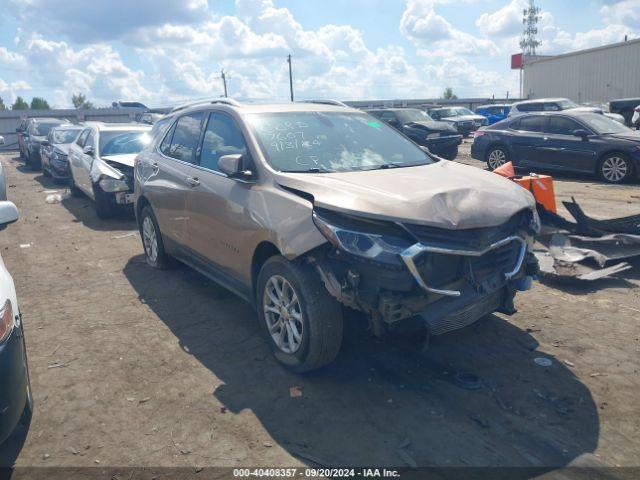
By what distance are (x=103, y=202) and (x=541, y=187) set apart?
23.8 ft

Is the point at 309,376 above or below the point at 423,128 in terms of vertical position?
below

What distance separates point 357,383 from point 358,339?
75 cm

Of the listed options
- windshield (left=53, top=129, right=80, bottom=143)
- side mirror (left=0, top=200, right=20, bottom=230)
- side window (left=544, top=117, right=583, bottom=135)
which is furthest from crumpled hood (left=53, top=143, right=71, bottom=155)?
side window (left=544, top=117, right=583, bottom=135)

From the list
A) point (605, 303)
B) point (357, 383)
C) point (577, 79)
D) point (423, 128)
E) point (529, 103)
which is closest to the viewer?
point (357, 383)

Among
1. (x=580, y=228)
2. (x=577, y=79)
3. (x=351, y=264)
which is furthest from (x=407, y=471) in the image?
(x=577, y=79)

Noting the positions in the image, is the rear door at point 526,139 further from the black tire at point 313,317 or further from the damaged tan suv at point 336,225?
the black tire at point 313,317

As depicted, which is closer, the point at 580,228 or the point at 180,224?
the point at 180,224

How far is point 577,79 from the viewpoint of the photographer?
43031 millimetres

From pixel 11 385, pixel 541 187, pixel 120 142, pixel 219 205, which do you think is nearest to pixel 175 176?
pixel 219 205

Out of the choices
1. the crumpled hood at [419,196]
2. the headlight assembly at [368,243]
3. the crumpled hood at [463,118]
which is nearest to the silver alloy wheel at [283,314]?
the headlight assembly at [368,243]

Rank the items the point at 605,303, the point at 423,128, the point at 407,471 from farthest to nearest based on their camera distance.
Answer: the point at 423,128 < the point at 605,303 < the point at 407,471

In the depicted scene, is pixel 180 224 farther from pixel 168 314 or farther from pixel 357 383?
pixel 357 383

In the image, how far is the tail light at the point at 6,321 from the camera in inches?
113

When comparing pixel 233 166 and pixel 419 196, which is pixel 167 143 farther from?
pixel 419 196
